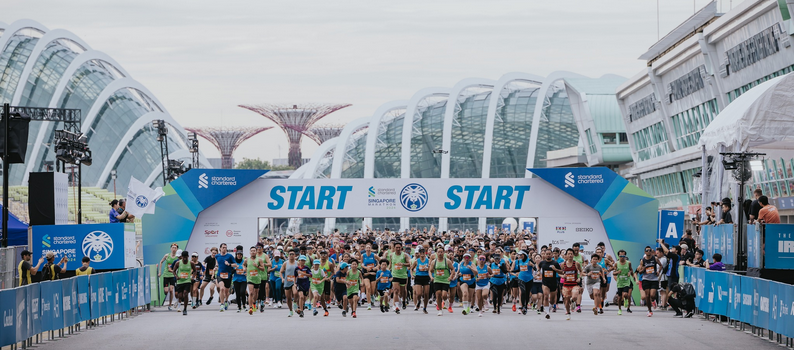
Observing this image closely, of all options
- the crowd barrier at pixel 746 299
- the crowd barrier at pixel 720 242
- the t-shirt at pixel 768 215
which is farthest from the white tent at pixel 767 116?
the crowd barrier at pixel 720 242

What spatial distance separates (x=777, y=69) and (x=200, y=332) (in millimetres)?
22078

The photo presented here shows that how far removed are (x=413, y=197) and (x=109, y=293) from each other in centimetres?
900

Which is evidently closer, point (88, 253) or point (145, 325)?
point (145, 325)

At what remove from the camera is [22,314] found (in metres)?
13.7

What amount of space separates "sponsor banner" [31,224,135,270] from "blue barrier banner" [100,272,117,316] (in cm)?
169

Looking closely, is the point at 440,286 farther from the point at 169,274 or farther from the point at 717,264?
the point at 169,274

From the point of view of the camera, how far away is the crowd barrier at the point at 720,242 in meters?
19.0

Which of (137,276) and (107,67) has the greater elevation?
(107,67)

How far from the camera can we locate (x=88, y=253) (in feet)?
69.3

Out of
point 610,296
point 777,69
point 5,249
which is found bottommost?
point 610,296

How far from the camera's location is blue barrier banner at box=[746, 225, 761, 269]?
17.3 metres

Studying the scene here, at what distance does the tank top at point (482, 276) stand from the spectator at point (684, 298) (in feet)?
12.9

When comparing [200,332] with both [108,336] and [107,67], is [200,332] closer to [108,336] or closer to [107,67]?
[108,336]

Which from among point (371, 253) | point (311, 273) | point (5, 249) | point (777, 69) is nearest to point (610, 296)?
point (371, 253)
